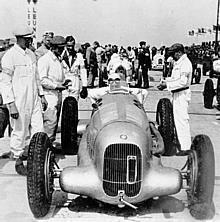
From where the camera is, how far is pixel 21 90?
7.69 m

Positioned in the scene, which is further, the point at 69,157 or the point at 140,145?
the point at 69,157

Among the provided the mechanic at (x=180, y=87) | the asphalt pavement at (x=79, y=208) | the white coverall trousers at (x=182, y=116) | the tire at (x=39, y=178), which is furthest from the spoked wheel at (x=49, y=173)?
the white coverall trousers at (x=182, y=116)

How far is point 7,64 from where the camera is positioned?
768cm

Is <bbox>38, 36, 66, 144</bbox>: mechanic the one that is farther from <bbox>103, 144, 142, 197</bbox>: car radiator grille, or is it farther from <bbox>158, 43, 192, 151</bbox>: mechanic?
<bbox>103, 144, 142, 197</bbox>: car radiator grille

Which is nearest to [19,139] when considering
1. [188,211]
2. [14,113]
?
[14,113]

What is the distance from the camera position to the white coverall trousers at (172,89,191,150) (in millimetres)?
9173

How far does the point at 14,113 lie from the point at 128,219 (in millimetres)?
2372

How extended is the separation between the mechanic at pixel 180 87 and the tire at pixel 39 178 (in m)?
3.17

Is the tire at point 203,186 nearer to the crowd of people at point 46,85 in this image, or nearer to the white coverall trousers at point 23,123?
the crowd of people at point 46,85

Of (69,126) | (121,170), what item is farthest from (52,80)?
(121,170)

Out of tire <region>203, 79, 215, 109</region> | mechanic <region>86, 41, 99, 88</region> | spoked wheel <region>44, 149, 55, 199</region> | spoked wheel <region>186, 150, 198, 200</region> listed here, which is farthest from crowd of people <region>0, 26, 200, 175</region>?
mechanic <region>86, 41, 99, 88</region>

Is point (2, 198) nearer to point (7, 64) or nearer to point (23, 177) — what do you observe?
point (23, 177)

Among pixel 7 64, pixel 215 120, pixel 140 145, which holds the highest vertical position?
pixel 7 64

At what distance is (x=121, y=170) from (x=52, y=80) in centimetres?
337
